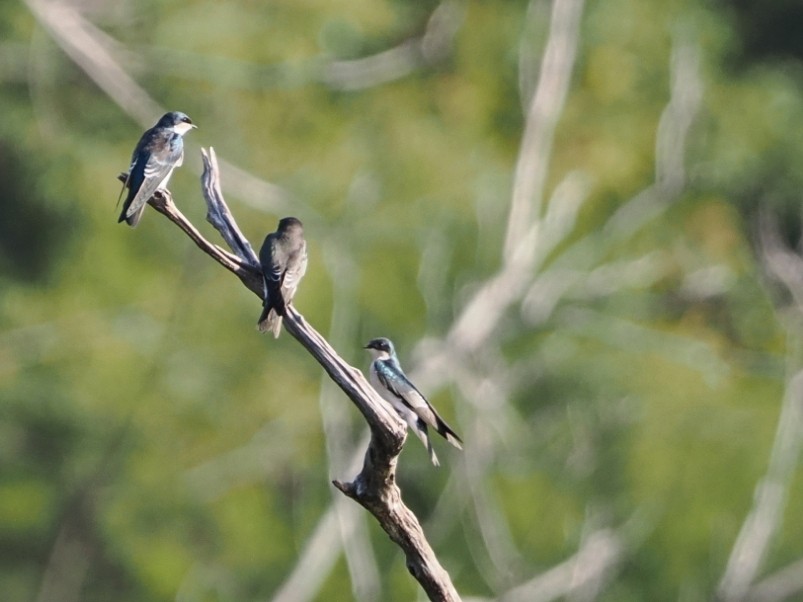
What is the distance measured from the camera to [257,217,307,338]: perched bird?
3756 millimetres

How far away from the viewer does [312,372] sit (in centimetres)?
1052

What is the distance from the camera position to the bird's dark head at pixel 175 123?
5.07m

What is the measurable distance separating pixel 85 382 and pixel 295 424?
4.55ft

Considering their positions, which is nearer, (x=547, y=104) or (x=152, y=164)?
(x=152, y=164)

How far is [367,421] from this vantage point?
141 inches

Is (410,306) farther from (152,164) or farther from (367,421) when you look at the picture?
(367,421)

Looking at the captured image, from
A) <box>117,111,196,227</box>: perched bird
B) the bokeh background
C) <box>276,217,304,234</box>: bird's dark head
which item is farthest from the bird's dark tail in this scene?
the bokeh background

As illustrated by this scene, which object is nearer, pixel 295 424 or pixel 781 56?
pixel 295 424

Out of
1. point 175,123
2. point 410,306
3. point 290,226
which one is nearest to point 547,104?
point 410,306

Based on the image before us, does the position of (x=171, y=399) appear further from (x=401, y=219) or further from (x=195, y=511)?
(x=401, y=219)

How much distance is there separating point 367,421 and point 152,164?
126cm

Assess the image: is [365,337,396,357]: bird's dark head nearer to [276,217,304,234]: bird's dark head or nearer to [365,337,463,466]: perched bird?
[365,337,463,466]: perched bird

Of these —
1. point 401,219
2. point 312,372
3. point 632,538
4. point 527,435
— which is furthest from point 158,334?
point 632,538

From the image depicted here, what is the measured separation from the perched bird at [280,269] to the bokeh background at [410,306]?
5449 mm
